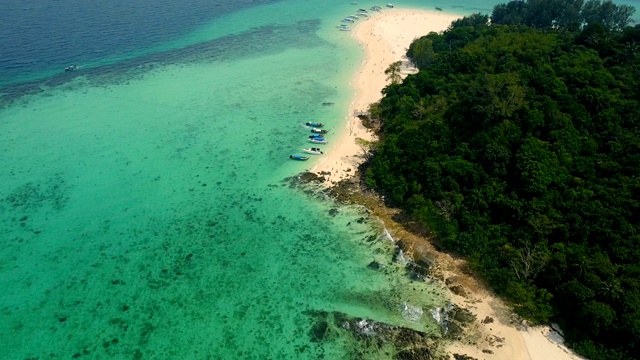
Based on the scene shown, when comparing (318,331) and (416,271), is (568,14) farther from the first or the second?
(318,331)

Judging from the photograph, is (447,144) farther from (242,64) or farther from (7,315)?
(242,64)

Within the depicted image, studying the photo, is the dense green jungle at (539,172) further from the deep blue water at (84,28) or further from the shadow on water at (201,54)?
the deep blue water at (84,28)

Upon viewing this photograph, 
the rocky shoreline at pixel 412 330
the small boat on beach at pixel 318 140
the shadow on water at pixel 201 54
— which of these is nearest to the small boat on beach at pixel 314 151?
the small boat on beach at pixel 318 140

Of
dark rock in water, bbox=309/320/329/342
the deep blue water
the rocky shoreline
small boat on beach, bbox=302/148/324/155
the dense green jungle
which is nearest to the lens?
the rocky shoreline

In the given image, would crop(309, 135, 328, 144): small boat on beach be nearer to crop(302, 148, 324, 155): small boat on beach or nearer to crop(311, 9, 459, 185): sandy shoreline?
crop(311, 9, 459, 185): sandy shoreline

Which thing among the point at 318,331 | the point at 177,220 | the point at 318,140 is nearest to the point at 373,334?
the point at 318,331

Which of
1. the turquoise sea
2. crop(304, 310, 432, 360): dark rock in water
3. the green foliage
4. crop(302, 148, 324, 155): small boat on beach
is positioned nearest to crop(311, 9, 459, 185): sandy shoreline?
crop(302, 148, 324, 155): small boat on beach

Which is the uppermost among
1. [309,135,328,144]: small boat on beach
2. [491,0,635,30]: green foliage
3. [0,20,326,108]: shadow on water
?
[491,0,635,30]: green foliage
